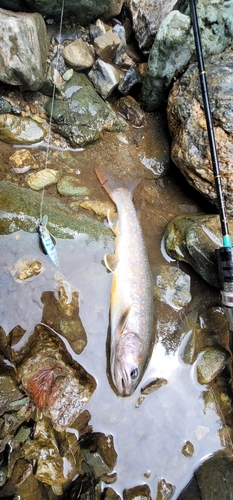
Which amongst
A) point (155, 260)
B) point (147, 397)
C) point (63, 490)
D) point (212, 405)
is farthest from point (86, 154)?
point (63, 490)

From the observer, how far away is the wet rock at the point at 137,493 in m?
3.14

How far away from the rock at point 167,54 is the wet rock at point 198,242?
2076 mm

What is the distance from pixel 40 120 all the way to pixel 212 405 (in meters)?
4.23

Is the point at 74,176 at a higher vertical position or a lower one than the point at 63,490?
higher

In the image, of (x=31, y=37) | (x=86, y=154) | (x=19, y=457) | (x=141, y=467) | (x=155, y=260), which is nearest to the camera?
(x=19, y=457)

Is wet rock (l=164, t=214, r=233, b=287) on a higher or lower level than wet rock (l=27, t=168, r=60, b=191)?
higher

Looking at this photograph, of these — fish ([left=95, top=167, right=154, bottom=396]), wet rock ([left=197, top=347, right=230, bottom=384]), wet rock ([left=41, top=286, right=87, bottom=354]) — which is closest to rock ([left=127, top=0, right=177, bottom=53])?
fish ([left=95, top=167, right=154, bottom=396])

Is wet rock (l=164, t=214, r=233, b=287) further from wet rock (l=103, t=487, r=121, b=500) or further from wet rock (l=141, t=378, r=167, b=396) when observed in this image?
wet rock (l=103, t=487, r=121, b=500)

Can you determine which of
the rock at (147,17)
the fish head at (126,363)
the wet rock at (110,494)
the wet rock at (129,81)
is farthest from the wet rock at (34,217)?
the rock at (147,17)

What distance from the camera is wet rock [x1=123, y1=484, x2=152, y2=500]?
10.3 ft

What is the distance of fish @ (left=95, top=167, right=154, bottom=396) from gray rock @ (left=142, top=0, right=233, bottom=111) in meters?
1.92

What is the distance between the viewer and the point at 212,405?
3736 millimetres

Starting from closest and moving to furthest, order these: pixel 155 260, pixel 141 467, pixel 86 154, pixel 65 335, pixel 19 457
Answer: pixel 19 457 → pixel 141 467 → pixel 65 335 → pixel 155 260 → pixel 86 154

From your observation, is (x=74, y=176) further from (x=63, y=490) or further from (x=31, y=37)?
(x=63, y=490)
